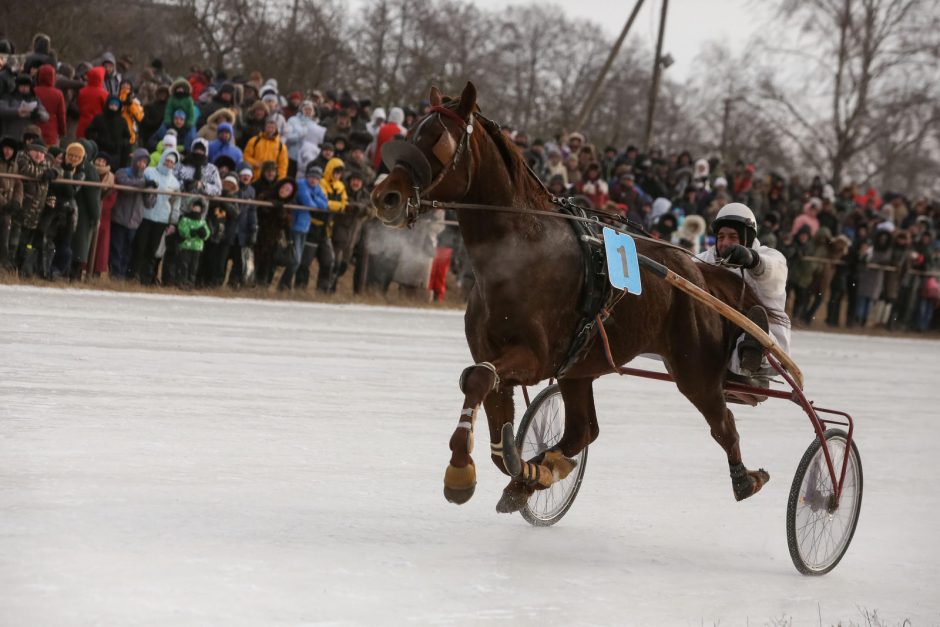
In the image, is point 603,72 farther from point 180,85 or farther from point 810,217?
point 180,85

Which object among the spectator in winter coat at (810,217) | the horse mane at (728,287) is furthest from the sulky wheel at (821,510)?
the spectator in winter coat at (810,217)

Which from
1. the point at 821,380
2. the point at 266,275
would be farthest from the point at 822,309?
the point at 266,275

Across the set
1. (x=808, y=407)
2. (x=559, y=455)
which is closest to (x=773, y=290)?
(x=808, y=407)

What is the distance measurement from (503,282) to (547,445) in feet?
5.08

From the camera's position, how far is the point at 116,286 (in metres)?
14.6

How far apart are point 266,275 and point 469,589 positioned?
37.0 ft

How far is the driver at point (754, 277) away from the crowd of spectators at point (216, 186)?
4.99 metres

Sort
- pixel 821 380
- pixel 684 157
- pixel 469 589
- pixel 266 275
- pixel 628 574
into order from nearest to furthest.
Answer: pixel 469 589 → pixel 628 574 → pixel 821 380 → pixel 266 275 → pixel 684 157

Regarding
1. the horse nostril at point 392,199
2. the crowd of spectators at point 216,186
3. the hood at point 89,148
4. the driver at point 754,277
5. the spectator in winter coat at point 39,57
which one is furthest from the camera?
the spectator in winter coat at point 39,57

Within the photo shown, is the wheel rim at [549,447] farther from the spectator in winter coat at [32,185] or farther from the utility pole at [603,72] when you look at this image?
the utility pole at [603,72]

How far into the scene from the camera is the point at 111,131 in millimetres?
15109

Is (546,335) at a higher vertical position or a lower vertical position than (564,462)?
higher

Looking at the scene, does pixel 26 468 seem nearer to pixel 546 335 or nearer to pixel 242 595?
pixel 242 595

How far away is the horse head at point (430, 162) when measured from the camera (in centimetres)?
530
